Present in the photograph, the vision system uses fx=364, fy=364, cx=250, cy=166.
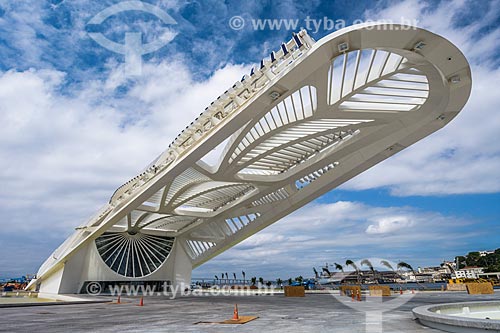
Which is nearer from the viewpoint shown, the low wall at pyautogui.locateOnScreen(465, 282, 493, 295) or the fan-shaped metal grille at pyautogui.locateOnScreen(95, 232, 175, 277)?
the low wall at pyautogui.locateOnScreen(465, 282, 493, 295)

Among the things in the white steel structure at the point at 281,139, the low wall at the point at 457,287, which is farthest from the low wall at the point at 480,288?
the white steel structure at the point at 281,139

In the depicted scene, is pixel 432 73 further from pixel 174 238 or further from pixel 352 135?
pixel 174 238

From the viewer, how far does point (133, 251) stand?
38625 mm

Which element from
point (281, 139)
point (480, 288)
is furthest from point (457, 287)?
point (281, 139)

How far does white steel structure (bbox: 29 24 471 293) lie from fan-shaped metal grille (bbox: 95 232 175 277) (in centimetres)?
11

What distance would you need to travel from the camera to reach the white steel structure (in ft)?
43.1

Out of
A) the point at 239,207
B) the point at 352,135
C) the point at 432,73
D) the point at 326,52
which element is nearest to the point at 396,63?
the point at 432,73

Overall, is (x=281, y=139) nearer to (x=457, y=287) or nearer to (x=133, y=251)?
(x=457, y=287)

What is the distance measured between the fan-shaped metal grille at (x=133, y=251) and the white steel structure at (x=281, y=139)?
0.11m

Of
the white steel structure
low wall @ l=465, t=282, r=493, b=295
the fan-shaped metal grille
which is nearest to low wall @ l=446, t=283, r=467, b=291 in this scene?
low wall @ l=465, t=282, r=493, b=295

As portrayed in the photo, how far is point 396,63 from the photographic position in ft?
43.6

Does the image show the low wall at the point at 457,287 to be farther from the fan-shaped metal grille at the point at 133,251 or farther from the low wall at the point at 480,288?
the fan-shaped metal grille at the point at 133,251

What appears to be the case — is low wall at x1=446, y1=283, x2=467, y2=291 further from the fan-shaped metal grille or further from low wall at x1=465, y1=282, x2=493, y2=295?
the fan-shaped metal grille

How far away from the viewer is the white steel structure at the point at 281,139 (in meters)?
13.1
